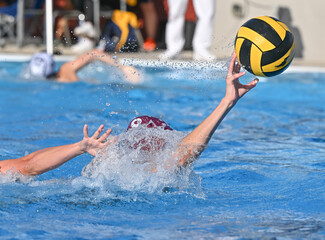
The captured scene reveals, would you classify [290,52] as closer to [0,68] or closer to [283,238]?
[283,238]

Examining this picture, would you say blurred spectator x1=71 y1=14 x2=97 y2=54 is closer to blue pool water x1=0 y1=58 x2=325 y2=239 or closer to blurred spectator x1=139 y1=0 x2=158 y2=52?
blurred spectator x1=139 y1=0 x2=158 y2=52

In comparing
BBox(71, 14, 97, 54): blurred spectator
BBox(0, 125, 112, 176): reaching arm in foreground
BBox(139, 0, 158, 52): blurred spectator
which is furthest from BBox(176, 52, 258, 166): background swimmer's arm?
BBox(139, 0, 158, 52): blurred spectator

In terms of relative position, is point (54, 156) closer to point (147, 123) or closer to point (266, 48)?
point (147, 123)

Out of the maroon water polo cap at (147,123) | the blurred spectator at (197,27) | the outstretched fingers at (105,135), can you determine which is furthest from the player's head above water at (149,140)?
the blurred spectator at (197,27)

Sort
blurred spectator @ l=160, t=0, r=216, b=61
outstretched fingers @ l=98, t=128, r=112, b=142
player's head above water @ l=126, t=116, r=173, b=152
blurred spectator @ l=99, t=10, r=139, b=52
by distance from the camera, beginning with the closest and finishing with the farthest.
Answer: outstretched fingers @ l=98, t=128, r=112, b=142 → player's head above water @ l=126, t=116, r=173, b=152 → blurred spectator @ l=160, t=0, r=216, b=61 → blurred spectator @ l=99, t=10, r=139, b=52

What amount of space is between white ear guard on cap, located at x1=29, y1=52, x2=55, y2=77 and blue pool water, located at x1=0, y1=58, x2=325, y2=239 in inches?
19.5

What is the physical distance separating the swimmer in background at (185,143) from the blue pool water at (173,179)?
0.13 m

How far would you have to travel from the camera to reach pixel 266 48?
3217 mm

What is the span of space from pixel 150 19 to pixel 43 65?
407cm

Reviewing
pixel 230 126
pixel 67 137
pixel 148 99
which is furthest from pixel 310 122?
pixel 67 137

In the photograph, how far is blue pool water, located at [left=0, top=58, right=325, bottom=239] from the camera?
281cm

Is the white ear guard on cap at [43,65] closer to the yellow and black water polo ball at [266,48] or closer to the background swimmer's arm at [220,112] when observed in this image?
the yellow and black water polo ball at [266,48]

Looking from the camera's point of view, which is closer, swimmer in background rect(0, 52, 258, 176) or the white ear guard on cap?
swimmer in background rect(0, 52, 258, 176)

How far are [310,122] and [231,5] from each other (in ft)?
15.9
